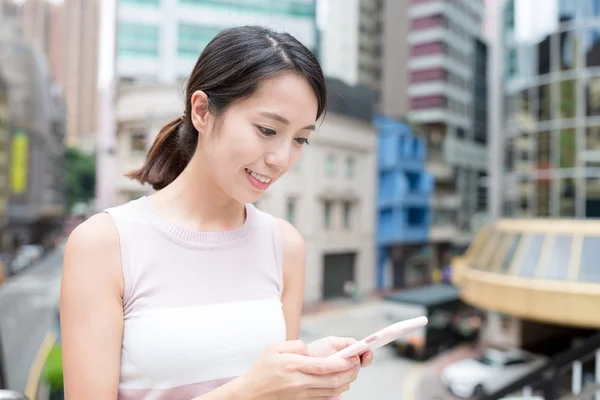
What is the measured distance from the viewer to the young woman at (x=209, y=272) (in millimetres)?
517

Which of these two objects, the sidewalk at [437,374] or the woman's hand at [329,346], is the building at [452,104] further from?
the woman's hand at [329,346]

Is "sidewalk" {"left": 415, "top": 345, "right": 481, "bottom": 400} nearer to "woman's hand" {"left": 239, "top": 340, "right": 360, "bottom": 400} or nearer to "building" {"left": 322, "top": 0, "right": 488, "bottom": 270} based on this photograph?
"building" {"left": 322, "top": 0, "right": 488, "bottom": 270}

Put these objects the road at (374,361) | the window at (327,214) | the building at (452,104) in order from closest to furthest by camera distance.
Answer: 1. the road at (374,361)
2. the window at (327,214)
3. the building at (452,104)

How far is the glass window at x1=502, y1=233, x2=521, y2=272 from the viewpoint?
21.4ft

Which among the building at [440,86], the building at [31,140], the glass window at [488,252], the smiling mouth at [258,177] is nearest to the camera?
the smiling mouth at [258,177]

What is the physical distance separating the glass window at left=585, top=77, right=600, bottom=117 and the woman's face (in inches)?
263

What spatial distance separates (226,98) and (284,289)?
30 cm

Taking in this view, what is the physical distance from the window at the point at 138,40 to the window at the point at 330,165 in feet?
9.89

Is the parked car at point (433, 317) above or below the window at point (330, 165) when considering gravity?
below

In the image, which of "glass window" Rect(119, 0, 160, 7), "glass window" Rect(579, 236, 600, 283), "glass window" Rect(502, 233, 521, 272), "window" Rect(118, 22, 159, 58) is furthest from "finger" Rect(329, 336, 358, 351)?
"glass window" Rect(502, 233, 521, 272)

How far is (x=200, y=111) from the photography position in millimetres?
601

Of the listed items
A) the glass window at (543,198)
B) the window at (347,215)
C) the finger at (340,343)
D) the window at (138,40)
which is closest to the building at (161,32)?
the window at (138,40)

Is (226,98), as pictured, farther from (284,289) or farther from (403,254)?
(403,254)

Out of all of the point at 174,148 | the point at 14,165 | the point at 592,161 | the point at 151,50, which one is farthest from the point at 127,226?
the point at 592,161
